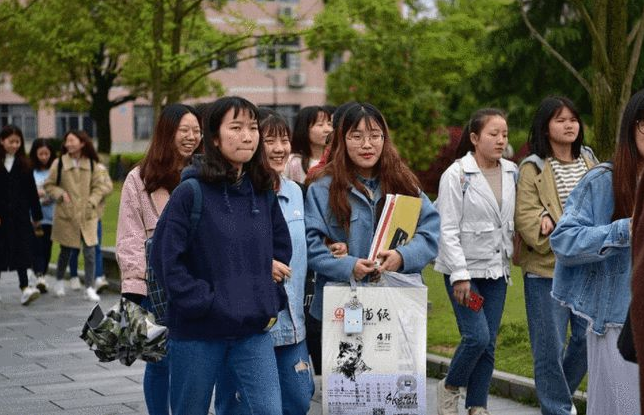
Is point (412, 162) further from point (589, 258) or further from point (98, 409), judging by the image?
point (589, 258)

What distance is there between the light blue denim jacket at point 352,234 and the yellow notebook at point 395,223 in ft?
0.18

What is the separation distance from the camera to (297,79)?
67.2 m

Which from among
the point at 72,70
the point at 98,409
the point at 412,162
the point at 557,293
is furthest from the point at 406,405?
the point at 72,70

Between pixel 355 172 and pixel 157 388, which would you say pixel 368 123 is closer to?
pixel 355 172

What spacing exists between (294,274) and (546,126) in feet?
5.79

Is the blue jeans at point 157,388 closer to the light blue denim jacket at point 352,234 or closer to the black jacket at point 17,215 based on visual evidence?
the light blue denim jacket at point 352,234

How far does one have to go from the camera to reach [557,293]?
5.29m

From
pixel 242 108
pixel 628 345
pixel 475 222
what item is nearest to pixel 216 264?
pixel 242 108

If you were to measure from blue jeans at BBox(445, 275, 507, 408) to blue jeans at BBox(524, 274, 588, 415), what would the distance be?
0.24m

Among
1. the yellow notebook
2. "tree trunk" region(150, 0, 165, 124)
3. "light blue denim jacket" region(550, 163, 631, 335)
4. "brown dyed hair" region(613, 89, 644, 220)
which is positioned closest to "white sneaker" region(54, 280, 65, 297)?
"tree trunk" region(150, 0, 165, 124)

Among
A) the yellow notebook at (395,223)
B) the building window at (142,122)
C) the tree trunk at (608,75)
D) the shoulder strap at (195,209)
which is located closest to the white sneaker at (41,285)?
the tree trunk at (608,75)

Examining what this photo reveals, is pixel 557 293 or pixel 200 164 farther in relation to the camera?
pixel 557 293

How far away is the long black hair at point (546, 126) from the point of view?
667 centimetres

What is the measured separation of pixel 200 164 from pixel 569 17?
89.1 feet
